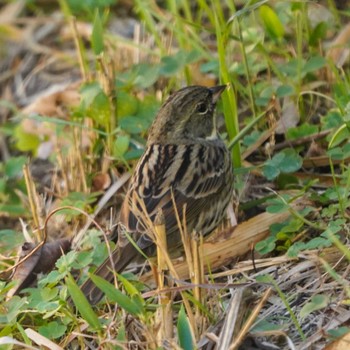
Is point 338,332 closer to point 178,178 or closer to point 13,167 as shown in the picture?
point 178,178

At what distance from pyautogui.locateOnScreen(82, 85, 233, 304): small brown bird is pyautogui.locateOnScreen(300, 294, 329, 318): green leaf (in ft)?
2.62

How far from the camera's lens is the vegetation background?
167 inches

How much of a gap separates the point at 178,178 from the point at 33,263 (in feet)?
2.78

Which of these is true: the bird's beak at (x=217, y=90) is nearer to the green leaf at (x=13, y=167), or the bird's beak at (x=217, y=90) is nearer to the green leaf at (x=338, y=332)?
the green leaf at (x=13, y=167)

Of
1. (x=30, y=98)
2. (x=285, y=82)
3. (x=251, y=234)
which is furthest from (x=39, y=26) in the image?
(x=251, y=234)

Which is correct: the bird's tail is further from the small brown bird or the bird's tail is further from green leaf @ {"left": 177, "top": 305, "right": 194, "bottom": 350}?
green leaf @ {"left": 177, "top": 305, "right": 194, "bottom": 350}

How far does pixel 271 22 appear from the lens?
6.20 metres

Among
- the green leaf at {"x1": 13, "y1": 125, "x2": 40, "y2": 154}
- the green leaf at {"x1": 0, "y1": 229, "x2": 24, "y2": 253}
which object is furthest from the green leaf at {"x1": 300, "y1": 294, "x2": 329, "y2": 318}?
the green leaf at {"x1": 13, "y1": 125, "x2": 40, "y2": 154}

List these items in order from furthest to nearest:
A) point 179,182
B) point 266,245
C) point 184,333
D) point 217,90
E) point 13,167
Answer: point 13,167 < point 217,90 < point 179,182 < point 266,245 < point 184,333

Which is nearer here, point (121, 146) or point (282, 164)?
point (282, 164)

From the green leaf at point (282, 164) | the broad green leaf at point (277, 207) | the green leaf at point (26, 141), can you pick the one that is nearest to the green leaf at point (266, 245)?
the broad green leaf at point (277, 207)

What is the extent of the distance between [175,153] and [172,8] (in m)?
1.42

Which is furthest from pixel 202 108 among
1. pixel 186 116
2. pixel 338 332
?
pixel 338 332

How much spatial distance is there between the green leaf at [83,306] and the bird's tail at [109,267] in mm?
295
